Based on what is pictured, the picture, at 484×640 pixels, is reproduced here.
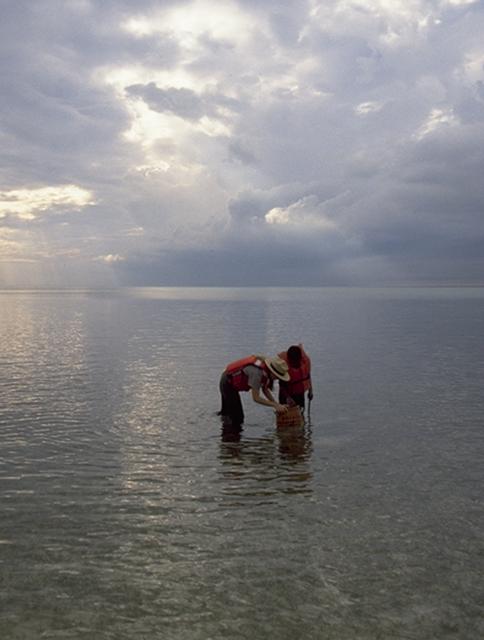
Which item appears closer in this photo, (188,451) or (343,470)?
(343,470)

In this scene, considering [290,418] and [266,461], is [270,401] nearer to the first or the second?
[290,418]

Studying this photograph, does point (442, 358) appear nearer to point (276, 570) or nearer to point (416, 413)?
point (416, 413)

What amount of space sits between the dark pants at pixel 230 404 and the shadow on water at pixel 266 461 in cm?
29

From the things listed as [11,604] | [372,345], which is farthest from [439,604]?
[372,345]

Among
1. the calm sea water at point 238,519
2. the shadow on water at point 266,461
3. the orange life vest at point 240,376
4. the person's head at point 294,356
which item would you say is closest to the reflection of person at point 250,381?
the orange life vest at point 240,376

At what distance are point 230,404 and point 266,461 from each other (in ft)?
11.2

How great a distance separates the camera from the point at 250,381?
1459 cm

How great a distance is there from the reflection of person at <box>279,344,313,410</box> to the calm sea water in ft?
3.86

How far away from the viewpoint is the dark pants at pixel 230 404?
15977 millimetres

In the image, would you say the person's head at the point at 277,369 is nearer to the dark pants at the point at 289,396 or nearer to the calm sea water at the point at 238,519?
the dark pants at the point at 289,396

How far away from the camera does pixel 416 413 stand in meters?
18.5

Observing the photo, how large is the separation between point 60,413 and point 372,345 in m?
27.3

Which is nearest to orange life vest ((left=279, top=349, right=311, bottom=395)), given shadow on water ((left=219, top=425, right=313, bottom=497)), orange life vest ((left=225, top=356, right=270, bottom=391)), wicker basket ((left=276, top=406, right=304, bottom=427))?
wicker basket ((left=276, top=406, right=304, bottom=427))

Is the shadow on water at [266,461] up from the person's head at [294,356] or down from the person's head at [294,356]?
down
